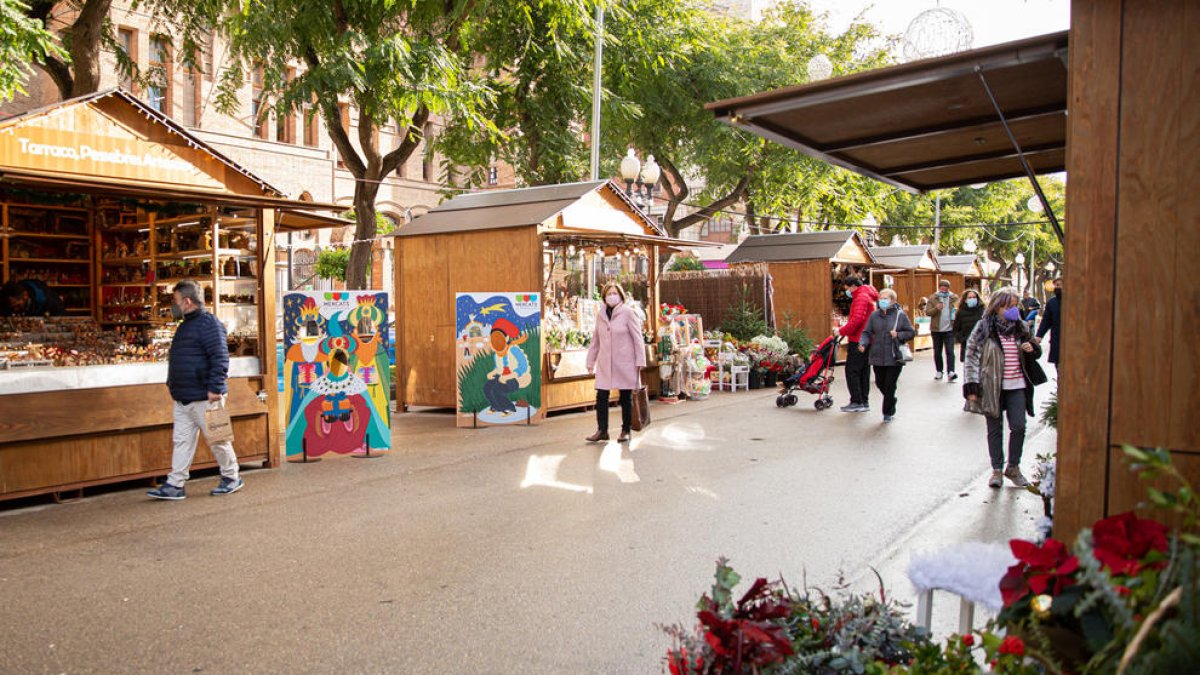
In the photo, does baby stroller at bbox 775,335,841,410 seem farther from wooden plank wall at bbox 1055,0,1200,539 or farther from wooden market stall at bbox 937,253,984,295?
wooden market stall at bbox 937,253,984,295

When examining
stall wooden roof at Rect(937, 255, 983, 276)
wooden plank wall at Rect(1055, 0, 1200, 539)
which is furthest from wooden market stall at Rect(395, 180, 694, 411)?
stall wooden roof at Rect(937, 255, 983, 276)

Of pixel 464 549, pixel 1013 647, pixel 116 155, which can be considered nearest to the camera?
pixel 1013 647

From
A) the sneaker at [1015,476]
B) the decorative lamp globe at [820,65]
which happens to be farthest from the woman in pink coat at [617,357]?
the decorative lamp globe at [820,65]

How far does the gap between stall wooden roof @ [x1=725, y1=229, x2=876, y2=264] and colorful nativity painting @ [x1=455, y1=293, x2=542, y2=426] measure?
13.4 metres

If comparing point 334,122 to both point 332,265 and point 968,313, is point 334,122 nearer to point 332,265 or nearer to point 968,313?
point 332,265

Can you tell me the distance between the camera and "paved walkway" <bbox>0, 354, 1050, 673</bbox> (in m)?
4.54

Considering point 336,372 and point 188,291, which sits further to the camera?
point 336,372

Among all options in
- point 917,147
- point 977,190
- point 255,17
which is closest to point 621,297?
point 917,147

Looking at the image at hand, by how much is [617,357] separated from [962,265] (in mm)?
33491

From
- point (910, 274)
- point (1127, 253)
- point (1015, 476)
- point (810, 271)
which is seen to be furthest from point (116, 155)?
point (910, 274)

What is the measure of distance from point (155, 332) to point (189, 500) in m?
2.65

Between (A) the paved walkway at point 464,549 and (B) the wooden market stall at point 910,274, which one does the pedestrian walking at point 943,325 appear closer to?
(A) the paved walkway at point 464,549

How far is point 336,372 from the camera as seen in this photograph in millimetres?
9852

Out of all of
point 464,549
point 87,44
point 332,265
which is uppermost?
point 87,44
